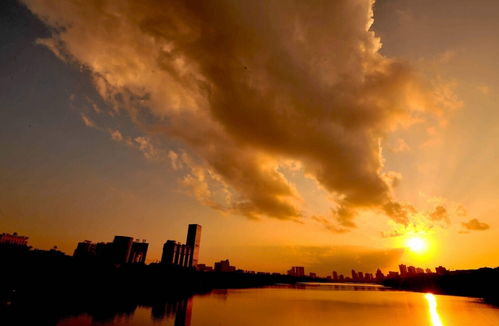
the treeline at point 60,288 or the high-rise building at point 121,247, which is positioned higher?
the high-rise building at point 121,247

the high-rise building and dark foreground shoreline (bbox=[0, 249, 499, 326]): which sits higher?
the high-rise building

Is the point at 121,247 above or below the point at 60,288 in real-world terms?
above

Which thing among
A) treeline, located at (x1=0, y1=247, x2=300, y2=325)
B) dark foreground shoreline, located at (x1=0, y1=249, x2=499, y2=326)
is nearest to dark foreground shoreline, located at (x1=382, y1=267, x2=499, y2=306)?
dark foreground shoreline, located at (x1=0, y1=249, x2=499, y2=326)

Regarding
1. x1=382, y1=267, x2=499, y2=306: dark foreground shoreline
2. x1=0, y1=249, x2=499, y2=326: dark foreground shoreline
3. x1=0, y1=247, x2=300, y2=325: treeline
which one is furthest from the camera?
x1=382, y1=267, x2=499, y2=306: dark foreground shoreline

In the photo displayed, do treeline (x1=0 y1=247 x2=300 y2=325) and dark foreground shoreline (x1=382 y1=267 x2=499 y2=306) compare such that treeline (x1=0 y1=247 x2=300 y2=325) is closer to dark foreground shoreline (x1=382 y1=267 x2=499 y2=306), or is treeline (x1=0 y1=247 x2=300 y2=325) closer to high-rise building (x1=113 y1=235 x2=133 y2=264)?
dark foreground shoreline (x1=382 y1=267 x2=499 y2=306)

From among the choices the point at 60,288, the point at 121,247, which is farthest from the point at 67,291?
the point at 121,247

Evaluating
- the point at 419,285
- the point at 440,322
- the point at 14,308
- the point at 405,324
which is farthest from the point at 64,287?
the point at 419,285

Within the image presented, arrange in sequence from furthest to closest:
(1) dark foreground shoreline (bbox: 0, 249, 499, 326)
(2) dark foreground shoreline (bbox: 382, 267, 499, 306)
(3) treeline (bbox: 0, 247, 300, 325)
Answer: (2) dark foreground shoreline (bbox: 382, 267, 499, 306), (3) treeline (bbox: 0, 247, 300, 325), (1) dark foreground shoreline (bbox: 0, 249, 499, 326)

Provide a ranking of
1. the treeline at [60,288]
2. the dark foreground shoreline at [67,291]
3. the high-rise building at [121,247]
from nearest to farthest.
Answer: the dark foreground shoreline at [67,291]
the treeline at [60,288]
the high-rise building at [121,247]

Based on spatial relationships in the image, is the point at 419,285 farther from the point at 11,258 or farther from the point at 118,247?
the point at 118,247

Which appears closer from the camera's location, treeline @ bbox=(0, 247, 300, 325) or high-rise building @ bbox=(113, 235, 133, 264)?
treeline @ bbox=(0, 247, 300, 325)

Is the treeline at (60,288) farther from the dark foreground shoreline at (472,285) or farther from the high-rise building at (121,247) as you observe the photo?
the high-rise building at (121,247)

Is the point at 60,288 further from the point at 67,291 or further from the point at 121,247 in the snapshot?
the point at 121,247

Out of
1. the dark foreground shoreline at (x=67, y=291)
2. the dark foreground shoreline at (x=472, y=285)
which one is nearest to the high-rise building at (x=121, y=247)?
the dark foreground shoreline at (x=67, y=291)
